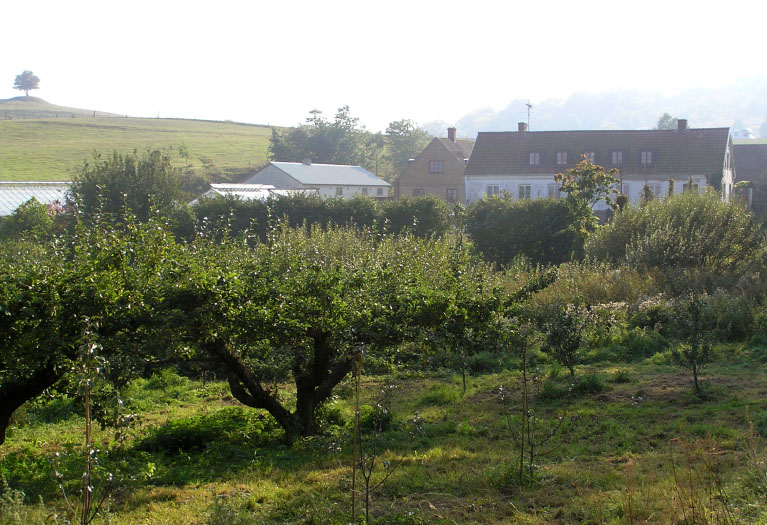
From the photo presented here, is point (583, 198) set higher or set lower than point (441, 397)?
higher

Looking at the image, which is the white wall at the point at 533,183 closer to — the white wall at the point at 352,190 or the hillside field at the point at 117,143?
the white wall at the point at 352,190

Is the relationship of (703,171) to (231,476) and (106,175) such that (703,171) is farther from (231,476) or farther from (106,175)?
(231,476)

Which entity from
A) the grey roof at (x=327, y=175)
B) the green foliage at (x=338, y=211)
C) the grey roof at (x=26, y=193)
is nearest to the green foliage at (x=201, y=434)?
the green foliage at (x=338, y=211)

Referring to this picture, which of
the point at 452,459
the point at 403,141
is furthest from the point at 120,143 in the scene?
the point at 452,459

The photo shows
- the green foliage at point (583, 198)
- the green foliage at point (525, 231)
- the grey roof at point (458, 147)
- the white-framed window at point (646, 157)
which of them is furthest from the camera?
the grey roof at point (458, 147)

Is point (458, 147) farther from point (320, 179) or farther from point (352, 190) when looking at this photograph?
point (320, 179)

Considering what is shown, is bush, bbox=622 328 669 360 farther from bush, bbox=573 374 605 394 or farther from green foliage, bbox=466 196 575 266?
green foliage, bbox=466 196 575 266

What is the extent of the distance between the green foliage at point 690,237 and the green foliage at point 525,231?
154 inches

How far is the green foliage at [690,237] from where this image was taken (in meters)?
19.6

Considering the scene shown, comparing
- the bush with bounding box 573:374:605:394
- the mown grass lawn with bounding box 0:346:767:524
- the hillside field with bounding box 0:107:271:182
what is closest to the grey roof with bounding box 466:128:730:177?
the hillside field with bounding box 0:107:271:182

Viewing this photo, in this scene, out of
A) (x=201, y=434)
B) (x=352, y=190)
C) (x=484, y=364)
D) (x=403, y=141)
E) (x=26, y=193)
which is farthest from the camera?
(x=403, y=141)

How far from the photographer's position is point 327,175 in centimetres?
5450

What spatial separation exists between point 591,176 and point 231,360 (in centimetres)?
2190

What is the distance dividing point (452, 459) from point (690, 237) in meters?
15.1
